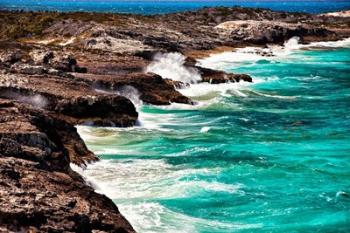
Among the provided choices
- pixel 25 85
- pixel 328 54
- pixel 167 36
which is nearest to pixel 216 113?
pixel 25 85

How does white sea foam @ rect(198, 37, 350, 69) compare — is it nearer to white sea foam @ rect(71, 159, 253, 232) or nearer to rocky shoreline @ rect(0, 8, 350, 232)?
rocky shoreline @ rect(0, 8, 350, 232)

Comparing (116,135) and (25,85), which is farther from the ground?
(25,85)

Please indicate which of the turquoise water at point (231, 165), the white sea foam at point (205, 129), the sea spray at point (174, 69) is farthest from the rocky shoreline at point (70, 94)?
the white sea foam at point (205, 129)

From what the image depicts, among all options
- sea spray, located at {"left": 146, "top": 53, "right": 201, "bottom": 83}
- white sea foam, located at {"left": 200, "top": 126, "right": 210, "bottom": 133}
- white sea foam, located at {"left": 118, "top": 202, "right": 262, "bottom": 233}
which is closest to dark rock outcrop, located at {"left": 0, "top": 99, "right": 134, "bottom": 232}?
white sea foam, located at {"left": 118, "top": 202, "right": 262, "bottom": 233}

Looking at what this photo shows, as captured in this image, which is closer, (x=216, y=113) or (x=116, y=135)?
(x=116, y=135)

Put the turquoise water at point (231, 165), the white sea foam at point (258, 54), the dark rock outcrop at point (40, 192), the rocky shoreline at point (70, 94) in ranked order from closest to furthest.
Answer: the dark rock outcrop at point (40, 192) → the rocky shoreline at point (70, 94) → the turquoise water at point (231, 165) → the white sea foam at point (258, 54)

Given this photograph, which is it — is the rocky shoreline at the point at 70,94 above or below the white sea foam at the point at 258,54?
above

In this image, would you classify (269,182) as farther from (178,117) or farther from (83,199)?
(178,117)

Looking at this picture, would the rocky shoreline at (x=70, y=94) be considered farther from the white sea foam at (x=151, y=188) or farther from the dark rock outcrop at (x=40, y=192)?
the white sea foam at (x=151, y=188)
